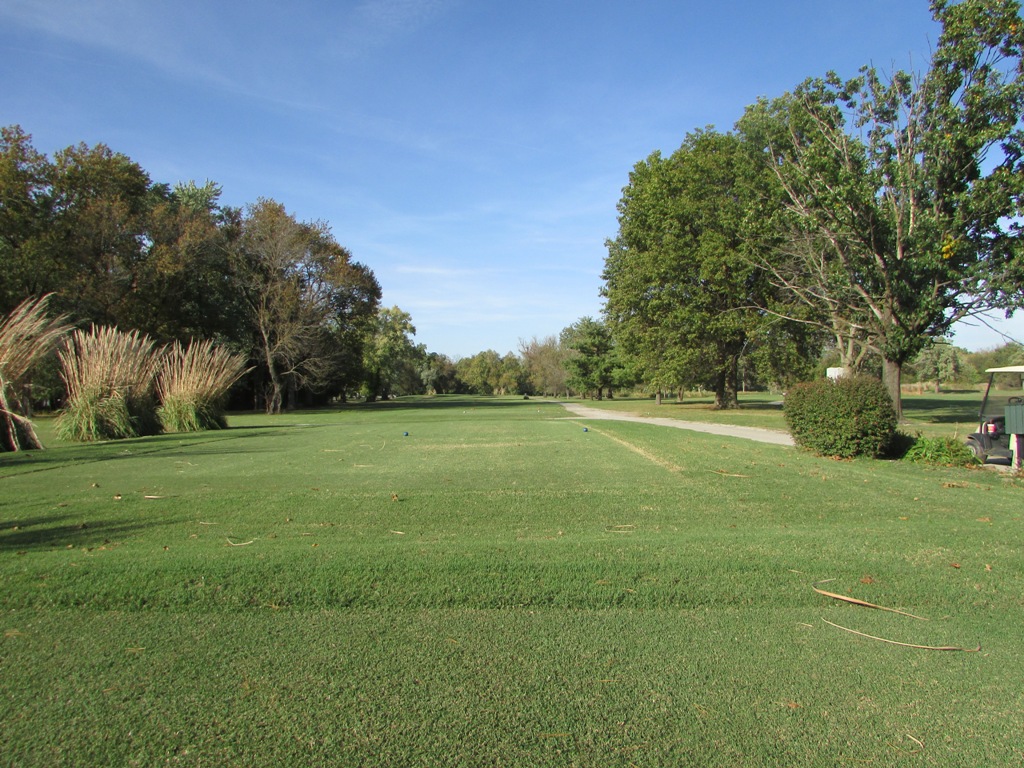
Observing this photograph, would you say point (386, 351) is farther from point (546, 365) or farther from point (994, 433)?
point (994, 433)

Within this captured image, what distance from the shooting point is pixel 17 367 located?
48.7ft

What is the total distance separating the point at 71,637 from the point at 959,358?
10585cm

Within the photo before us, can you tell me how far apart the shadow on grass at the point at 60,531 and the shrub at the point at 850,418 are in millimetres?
11685

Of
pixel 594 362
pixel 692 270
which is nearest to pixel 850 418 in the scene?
pixel 692 270

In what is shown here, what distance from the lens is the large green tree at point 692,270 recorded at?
3123 centimetres

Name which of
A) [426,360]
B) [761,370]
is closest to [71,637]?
[761,370]

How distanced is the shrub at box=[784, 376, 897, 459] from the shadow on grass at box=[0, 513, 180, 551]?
1168cm

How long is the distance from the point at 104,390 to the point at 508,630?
1840cm

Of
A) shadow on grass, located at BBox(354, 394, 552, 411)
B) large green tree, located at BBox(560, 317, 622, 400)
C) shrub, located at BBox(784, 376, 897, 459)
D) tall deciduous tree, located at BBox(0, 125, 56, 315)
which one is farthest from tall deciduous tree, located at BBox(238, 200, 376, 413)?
shrub, located at BBox(784, 376, 897, 459)

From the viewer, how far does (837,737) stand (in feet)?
9.14

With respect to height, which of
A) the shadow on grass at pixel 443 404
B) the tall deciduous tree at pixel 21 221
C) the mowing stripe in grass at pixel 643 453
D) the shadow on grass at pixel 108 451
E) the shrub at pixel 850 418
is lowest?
the shadow on grass at pixel 443 404

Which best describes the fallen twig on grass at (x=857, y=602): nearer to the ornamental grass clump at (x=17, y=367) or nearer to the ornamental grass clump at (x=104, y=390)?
the ornamental grass clump at (x=17, y=367)

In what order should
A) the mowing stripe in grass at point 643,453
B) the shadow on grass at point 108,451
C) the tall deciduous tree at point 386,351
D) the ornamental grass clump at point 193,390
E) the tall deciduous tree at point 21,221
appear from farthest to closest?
1. the tall deciduous tree at point 386,351
2. the tall deciduous tree at point 21,221
3. the ornamental grass clump at point 193,390
4. the shadow on grass at point 108,451
5. the mowing stripe in grass at point 643,453

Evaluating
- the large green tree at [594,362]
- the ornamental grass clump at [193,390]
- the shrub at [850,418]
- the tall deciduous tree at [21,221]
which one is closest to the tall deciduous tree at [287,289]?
the tall deciduous tree at [21,221]
